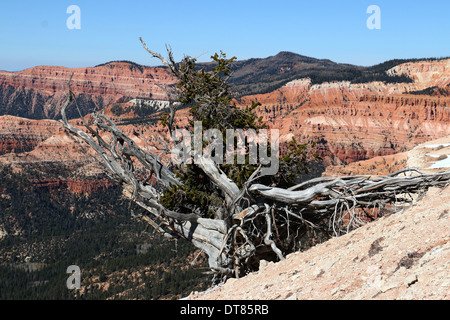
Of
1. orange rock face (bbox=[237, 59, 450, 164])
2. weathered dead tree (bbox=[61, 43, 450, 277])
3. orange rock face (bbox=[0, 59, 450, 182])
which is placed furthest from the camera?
orange rock face (bbox=[0, 59, 450, 182])

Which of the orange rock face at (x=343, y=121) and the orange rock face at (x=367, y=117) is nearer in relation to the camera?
the orange rock face at (x=367, y=117)

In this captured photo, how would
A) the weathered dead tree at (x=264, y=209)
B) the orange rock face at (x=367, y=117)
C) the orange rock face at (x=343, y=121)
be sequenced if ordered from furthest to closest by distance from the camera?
1. the orange rock face at (x=343, y=121)
2. the orange rock face at (x=367, y=117)
3. the weathered dead tree at (x=264, y=209)

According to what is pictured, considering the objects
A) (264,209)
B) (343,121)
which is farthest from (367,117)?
(264,209)

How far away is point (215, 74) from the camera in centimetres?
1404

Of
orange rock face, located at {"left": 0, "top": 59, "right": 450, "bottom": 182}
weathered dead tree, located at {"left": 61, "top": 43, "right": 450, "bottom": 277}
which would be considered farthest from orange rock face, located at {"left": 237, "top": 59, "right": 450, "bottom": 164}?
weathered dead tree, located at {"left": 61, "top": 43, "right": 450, "bottom": 277}

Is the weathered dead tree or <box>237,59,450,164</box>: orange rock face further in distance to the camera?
<box>237,59,450,164</box>: orange rock face

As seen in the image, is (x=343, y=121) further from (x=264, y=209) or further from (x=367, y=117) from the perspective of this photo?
(x=264, y=209)

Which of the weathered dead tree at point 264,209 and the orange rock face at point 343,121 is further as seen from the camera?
the orange rock face at point 343,121

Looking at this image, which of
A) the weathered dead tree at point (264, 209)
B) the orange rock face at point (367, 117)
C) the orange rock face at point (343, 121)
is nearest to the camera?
the weathered dead tree at point (264, 209)

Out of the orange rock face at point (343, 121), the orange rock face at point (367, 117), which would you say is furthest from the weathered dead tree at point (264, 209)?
the orange rock face at point (367, 117)

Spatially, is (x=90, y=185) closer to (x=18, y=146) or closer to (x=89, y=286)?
(x=18, y=146)

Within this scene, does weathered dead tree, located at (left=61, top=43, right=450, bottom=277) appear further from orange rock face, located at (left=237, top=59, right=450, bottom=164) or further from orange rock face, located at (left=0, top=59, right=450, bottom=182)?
orange rock face, located at (left=237, top=59, right=450, bottom=164)

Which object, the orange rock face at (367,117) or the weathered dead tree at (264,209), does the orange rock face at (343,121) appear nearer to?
the orange rock face at (367,117)

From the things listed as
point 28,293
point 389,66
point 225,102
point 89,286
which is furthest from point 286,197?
point 389,66
